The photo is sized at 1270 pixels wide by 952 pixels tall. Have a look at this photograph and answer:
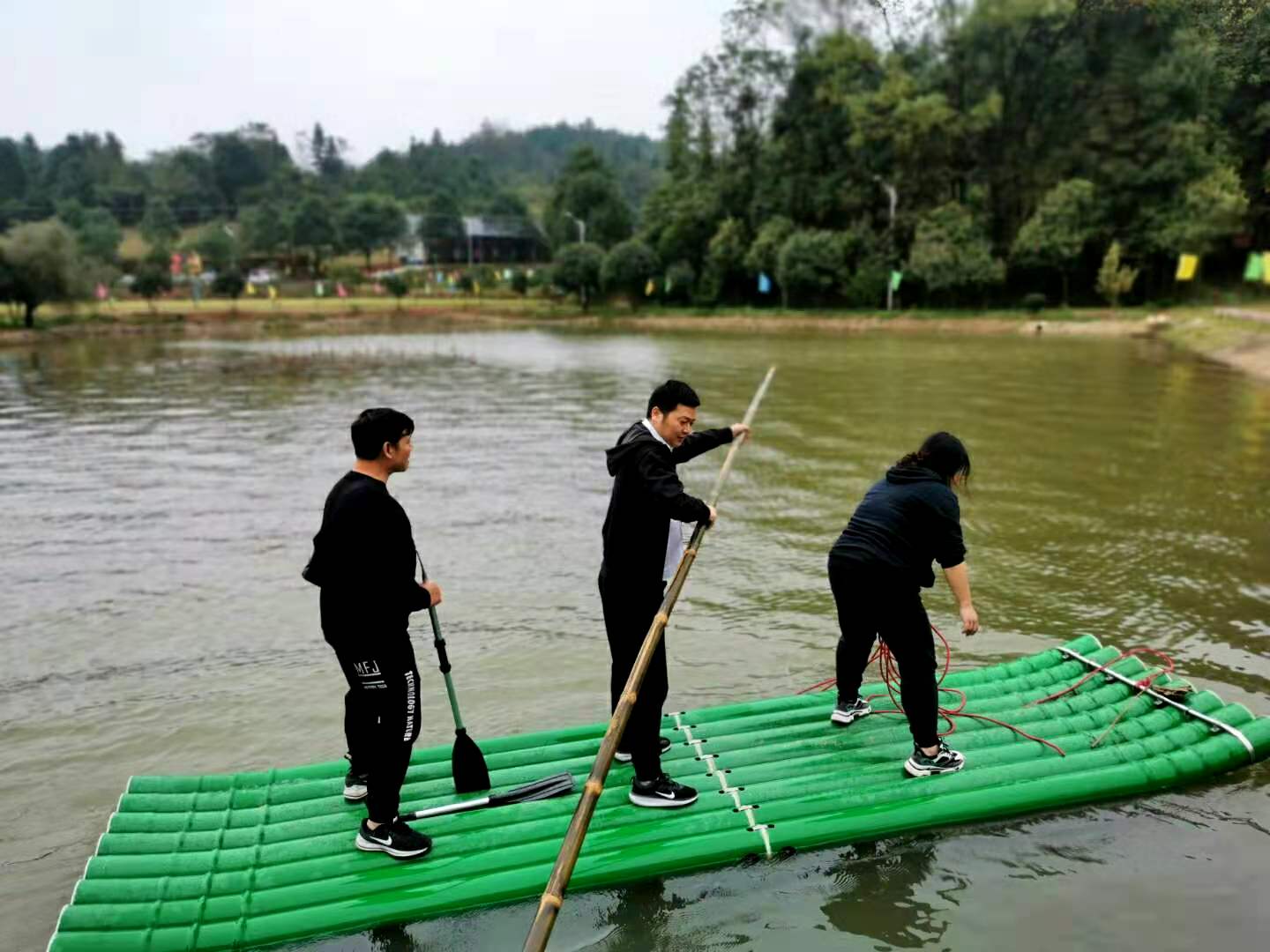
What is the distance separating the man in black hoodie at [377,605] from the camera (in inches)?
165

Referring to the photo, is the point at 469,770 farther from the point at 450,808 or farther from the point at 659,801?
Result: the point at 659,801

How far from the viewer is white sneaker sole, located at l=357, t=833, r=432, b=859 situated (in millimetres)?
4504

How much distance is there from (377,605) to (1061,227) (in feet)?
186

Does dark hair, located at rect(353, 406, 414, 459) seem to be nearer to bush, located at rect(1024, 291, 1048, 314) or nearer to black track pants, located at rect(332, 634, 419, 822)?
black track pants, located at rect(332, 634, 419, 822)

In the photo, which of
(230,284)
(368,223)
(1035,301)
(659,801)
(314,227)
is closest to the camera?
(659,801)

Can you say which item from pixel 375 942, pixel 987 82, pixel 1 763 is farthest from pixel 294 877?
pixel 987 82

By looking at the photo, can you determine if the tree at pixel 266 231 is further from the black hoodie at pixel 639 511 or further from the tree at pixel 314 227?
the black hoodie at pixel 639 511

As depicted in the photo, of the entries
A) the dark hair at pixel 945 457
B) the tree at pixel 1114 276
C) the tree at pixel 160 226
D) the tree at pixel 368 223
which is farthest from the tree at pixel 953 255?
the tree at pixel 160 226

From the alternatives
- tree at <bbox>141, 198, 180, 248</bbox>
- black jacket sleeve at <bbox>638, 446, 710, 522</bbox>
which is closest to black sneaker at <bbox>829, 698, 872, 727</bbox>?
black jacket sleeve at <bbox>638, 446, 710, 522</bbox>

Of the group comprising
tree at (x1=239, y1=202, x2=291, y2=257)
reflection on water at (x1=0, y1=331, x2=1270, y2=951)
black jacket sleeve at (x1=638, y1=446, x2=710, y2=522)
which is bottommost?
reflection on water at (x1=0, y1=331, x2=1270, y2=951)

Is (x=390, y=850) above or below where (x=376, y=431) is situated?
below

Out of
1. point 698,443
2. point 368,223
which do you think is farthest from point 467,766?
point 368,223

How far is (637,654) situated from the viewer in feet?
16.3

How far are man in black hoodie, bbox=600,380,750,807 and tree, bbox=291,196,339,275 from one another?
95.2 metres
